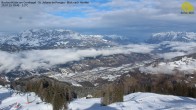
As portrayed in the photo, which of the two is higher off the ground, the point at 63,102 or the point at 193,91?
the point at 63,102

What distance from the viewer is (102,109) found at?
58906mm

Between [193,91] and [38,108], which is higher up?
[38,108]

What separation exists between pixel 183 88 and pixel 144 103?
78125 mm

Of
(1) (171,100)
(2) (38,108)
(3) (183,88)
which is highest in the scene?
(1) (171,100)

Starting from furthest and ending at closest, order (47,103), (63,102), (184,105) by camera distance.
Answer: (47,103), (63,102), (184,105)

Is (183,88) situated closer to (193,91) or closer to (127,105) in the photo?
(193,91)

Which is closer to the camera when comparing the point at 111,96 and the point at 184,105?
the point at 184,105

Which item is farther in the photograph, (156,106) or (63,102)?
(63,102)

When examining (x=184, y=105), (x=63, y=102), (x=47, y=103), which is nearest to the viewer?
(x=184, y=105)

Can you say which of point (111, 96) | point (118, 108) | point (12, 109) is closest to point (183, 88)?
point (111, 96)

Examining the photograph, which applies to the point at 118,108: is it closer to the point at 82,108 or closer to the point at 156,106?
the point at 156,106

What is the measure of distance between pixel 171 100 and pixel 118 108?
9.27 metres

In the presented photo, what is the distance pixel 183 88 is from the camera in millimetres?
134000

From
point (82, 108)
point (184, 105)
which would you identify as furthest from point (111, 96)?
point (184, 105)
